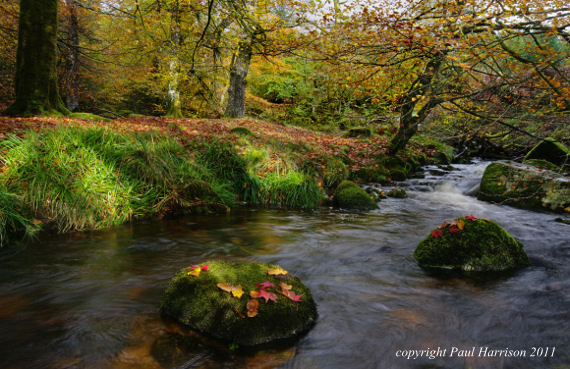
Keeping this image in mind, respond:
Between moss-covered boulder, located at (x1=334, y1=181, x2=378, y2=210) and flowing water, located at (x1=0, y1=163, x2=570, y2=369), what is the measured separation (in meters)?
1.50

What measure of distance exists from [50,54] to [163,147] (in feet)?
16.0

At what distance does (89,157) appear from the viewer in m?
4.85

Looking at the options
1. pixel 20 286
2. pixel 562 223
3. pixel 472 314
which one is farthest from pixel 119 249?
pixel 562 223

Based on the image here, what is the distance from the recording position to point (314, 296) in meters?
3.01

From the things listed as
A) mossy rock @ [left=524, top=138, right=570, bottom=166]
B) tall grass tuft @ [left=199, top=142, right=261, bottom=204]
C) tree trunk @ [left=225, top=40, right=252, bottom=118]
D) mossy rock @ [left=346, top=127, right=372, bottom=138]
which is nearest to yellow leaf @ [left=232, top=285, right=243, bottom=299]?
tall grass tuft @ [left=199, top=142, right=261, bottom=204]

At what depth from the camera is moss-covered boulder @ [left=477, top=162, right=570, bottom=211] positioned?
6.32m

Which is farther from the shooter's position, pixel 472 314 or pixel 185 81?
pixel 185 81

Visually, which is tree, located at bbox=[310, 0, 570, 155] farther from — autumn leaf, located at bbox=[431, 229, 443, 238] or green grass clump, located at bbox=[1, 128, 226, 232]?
green grass clump, located at bbox=[1, 128, 226, 232]

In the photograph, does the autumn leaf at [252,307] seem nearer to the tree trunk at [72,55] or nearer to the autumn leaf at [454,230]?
the autumn leaf at [454,230]

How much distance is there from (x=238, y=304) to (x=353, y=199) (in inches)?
195

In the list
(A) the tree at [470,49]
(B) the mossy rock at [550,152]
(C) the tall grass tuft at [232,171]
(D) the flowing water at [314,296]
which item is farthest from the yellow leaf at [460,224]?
(B) the mossy rock at [550,152]

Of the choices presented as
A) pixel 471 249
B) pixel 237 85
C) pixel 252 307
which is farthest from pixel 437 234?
pixel 237 85

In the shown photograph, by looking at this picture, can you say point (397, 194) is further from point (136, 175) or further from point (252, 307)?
point (252, 307)

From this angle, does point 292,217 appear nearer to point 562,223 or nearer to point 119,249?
point 119,249
